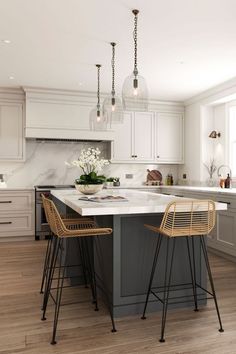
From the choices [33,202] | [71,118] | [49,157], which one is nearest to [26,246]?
[33,202]

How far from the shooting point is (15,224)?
514 centimetres

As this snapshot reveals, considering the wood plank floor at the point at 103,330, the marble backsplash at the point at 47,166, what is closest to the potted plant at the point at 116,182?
the marble backsplash at the point at 47,166

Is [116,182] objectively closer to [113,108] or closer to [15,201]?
[15,201]

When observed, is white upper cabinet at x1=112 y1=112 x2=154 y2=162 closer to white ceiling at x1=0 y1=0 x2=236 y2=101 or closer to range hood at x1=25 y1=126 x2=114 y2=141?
range hood at x1=25 y1=126 x2=114 y2=141

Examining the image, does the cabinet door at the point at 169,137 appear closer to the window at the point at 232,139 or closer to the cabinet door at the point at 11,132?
the window at the point at 232,139

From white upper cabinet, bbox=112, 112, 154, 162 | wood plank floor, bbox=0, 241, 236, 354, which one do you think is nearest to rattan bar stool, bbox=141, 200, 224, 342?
wood plank floor, bbox=0, 241, 236, 354

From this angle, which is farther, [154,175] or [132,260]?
[154,175]

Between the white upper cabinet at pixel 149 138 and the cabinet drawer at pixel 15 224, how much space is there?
1.84 meters

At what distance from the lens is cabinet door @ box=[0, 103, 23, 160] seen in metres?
5.33

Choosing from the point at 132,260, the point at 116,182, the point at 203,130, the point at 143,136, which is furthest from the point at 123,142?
the point at 132,260

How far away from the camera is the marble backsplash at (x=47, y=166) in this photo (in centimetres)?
563

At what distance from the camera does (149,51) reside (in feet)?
12.2

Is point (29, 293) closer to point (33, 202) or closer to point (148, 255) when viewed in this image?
point (148, 255)

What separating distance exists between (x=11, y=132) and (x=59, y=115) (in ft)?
2.83
